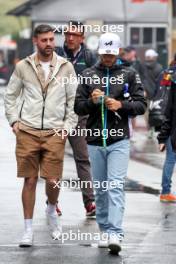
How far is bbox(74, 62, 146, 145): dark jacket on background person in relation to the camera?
32.8ft

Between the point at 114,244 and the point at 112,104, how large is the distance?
1.20 meters

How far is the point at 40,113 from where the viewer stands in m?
10.2

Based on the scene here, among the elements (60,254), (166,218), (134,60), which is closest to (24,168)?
(60,254)

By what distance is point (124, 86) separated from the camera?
10.0 meters

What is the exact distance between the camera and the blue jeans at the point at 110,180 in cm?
991

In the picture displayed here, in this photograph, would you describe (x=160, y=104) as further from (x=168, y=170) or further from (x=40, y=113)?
(x=40, y=113)

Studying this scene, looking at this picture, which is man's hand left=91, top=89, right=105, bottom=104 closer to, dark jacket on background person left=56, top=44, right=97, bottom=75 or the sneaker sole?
the sneaker sole

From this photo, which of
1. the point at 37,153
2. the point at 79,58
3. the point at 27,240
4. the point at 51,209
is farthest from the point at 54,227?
the point at 79,58

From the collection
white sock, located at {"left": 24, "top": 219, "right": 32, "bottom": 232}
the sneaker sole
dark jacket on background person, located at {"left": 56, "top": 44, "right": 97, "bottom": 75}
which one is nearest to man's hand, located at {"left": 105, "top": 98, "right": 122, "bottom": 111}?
the sneaker sole

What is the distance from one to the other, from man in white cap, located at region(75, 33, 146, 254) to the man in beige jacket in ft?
0.80

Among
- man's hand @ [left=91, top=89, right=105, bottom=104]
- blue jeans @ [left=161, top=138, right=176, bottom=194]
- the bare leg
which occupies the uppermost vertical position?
man's hand @ [left=91, top=89, right=105, bottom=104]

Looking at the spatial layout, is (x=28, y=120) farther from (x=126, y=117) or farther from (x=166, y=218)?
(x=166, y=218)

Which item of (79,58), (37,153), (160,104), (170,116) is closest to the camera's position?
(37,153)

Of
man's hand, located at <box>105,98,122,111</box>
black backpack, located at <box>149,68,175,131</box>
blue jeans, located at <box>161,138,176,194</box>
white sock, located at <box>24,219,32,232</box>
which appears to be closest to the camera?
man's hand, located at <box>105,98,122,111</box>
